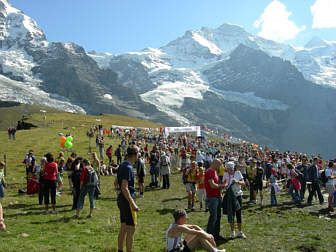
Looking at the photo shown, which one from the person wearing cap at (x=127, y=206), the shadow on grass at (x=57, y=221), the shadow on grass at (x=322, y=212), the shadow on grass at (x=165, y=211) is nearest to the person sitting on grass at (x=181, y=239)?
the person wearing cap at (x=127, y=206)

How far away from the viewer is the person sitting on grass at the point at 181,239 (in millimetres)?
6016

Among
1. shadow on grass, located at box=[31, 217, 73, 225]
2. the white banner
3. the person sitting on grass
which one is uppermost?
the white banner

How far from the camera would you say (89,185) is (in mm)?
10773

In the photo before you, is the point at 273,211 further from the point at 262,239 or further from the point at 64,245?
the point at 64,245

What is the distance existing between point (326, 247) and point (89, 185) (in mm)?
8107

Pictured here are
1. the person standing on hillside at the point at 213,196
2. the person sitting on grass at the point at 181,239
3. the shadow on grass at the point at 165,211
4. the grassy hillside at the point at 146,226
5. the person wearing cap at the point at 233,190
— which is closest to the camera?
the person sitting on grass at the point at 181,239

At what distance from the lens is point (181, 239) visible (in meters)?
6.16

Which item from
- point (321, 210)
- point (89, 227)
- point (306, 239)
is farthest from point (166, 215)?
point (321, 210)

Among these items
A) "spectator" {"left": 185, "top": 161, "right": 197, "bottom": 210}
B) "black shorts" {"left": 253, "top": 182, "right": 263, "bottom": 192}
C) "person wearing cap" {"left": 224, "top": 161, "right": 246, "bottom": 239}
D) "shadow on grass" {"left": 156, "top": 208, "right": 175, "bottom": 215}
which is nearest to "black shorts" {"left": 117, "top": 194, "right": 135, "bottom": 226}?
"person wearing cap" {"left": 224, "top": 161, "right": 246, "bottom": 239}

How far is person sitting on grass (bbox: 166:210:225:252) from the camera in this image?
6.02 m

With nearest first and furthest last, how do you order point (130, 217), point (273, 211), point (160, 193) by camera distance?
point (130, 217), point (273, 211), point (160, 193)

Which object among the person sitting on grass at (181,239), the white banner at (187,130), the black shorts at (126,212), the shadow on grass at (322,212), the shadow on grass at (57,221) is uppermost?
the white banner at (187,130)

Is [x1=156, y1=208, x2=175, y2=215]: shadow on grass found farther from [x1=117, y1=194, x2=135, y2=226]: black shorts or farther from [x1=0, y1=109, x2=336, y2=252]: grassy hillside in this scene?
[x1=117, y1=194, x2=135, y2=226]: black shorts

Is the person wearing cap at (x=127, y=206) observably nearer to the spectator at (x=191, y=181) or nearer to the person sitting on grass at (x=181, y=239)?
the person sitting on grass at (x=181, y=239)
